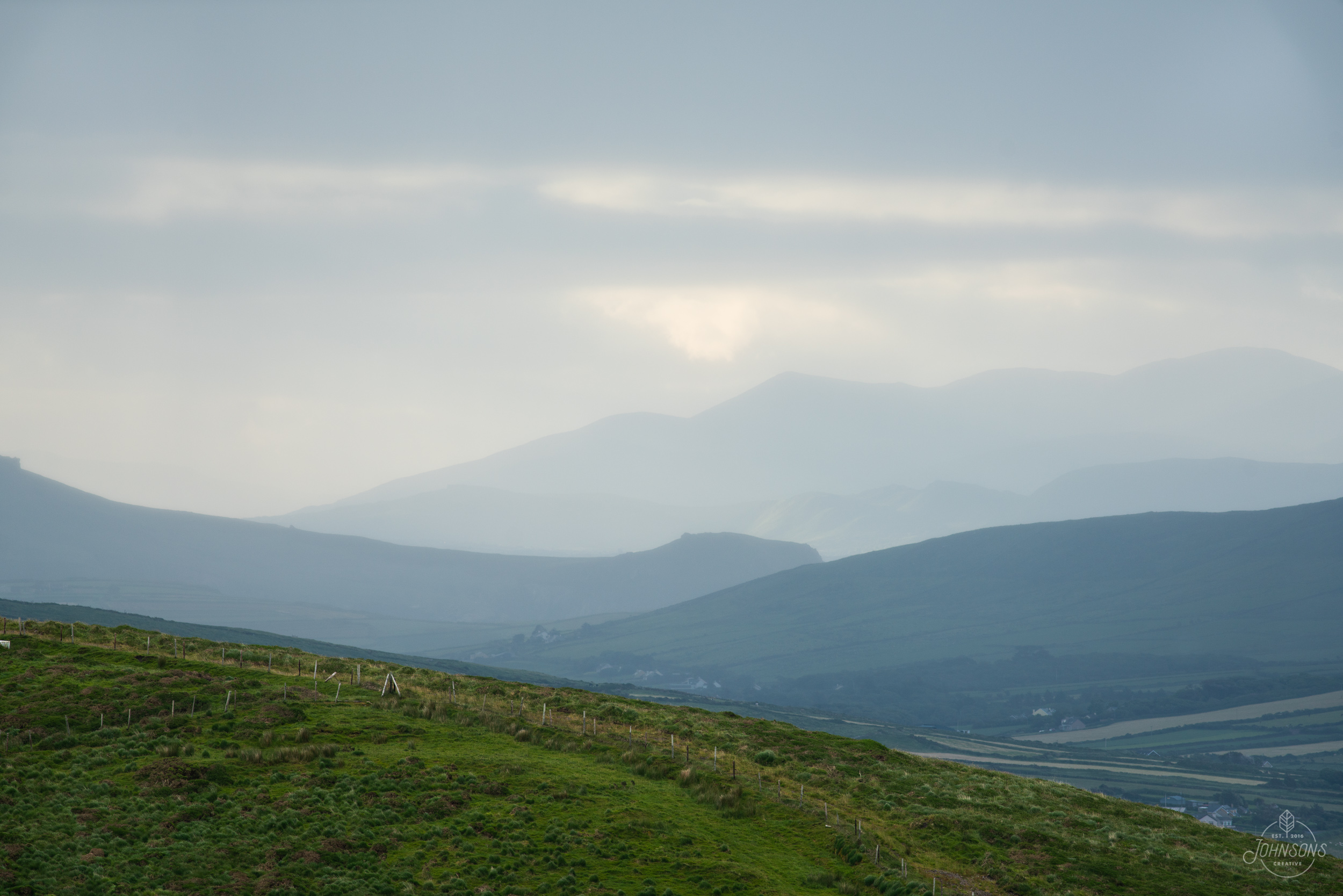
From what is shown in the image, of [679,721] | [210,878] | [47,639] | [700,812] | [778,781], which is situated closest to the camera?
[210,878]

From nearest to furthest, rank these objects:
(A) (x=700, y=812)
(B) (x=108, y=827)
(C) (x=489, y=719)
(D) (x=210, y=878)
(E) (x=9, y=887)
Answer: (E) (x=9, y=887) → (D) (x=210, y=878) → (B) (x=108, y=827) → (A) (x=700, y=812) → (C) (x=489, y=719)

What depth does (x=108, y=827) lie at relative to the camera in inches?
1227

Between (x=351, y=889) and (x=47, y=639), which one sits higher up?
(x=47, y=639)

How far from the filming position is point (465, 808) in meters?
36.0

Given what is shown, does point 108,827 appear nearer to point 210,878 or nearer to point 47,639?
point 210,878

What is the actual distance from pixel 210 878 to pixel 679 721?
33309 mm

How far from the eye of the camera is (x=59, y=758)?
36.3m

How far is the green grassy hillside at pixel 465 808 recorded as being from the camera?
30859mm

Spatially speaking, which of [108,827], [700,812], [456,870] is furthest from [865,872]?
[108,827]

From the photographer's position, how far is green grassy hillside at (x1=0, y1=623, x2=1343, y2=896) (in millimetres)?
30859

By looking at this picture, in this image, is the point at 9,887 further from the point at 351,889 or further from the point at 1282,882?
the point at 1282,882

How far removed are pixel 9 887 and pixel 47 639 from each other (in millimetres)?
30139

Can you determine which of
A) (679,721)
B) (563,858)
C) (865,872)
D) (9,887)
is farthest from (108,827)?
(679,721)

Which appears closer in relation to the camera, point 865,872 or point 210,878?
point 210,878
